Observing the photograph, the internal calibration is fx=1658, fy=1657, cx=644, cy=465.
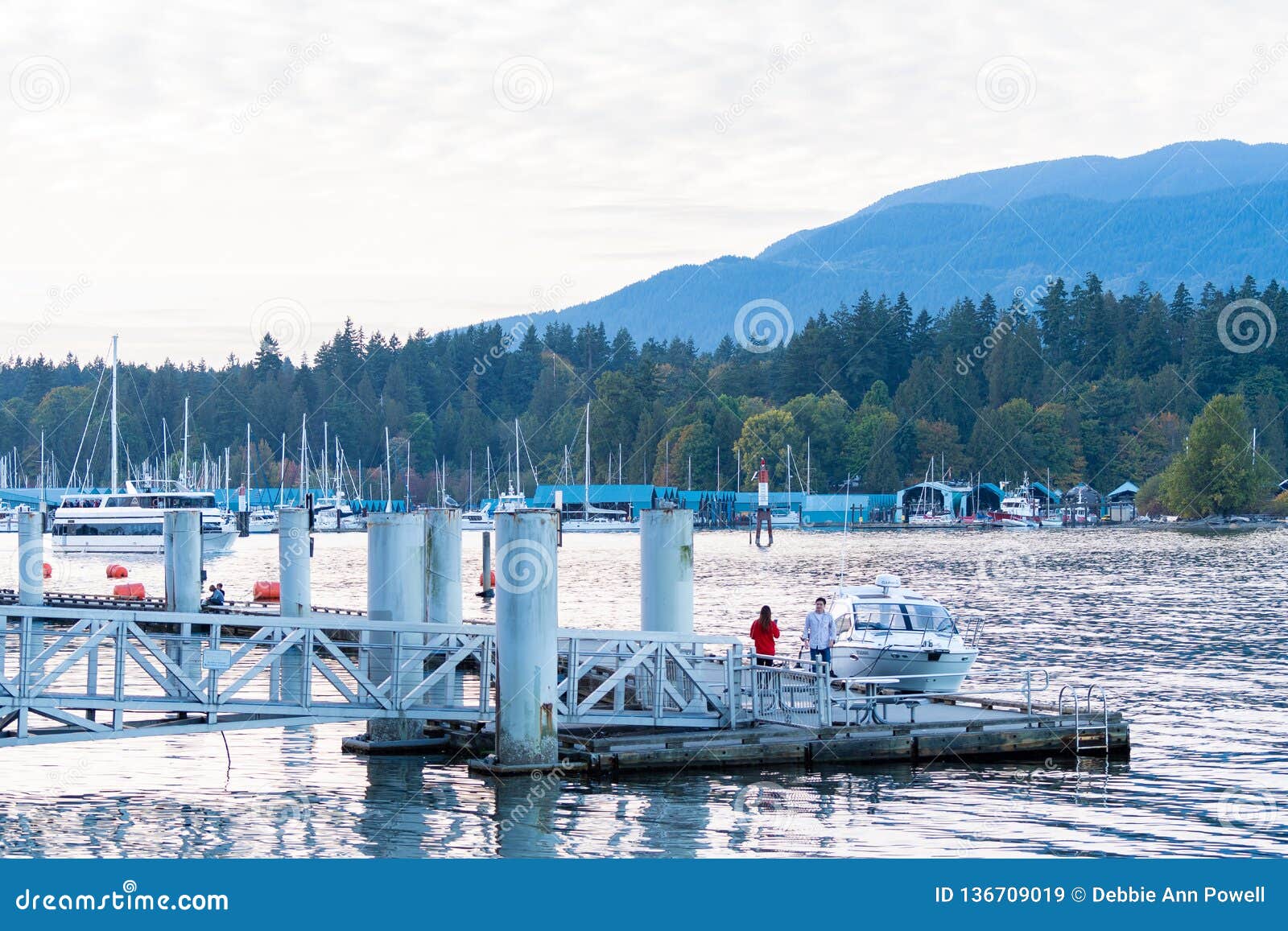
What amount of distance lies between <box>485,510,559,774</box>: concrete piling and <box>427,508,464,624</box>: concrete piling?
786cm

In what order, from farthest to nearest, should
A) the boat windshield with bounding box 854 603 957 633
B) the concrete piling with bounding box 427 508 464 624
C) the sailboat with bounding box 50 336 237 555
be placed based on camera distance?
the sailboat with bounding box 50 336 237 555
the boat windshield with bounding box 854 603 957 633
the concrete piling with bounding box 427 508 464 624

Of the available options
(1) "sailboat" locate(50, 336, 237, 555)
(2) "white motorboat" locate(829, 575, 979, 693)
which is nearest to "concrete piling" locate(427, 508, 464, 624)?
(2) "white motorboat" locate(829, 575, 979, 693)

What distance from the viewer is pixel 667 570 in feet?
89.8

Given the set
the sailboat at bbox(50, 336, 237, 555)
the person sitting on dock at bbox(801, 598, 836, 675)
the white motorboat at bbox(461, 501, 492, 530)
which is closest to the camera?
the person sitting on dock at bbox(801, 598, 836, 675)

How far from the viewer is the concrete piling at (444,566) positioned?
31.6 metres

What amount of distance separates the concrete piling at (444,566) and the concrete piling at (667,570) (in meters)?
5.44

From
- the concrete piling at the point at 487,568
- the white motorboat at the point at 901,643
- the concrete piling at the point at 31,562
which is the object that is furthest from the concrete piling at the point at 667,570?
the concrete piling at the point at 487,568

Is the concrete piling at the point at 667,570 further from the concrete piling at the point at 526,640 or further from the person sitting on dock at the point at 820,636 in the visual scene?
the concrete piling at the point at 526,640

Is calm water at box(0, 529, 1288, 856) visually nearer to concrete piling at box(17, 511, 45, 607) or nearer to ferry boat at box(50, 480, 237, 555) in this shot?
concrete piling at box(17, 511, 45, 607)

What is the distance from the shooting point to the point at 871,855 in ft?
70.2

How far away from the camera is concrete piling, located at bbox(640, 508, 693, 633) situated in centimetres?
2719
